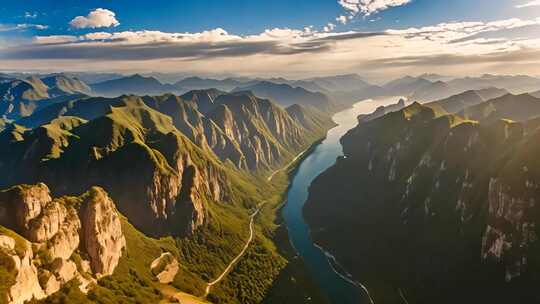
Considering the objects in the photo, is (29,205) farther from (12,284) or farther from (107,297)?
(107,297)

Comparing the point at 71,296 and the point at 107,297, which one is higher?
the point at 71,296

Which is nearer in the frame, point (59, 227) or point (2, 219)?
point (2, 219)

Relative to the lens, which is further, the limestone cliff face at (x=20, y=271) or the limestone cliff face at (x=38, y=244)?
the limestone cliff face at (x=38, y=244)

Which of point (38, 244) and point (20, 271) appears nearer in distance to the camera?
point (20, 271)

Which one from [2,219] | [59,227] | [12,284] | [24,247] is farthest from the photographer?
[59,227]

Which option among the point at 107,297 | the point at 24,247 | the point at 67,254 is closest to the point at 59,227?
the point at 67,254

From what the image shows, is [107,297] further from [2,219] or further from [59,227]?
[2,219]

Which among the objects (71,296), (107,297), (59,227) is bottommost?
(107,297)

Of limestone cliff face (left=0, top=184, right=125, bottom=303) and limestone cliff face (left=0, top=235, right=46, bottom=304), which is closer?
limestone cliff face (left=0, top=235, right=46, bottom=304)

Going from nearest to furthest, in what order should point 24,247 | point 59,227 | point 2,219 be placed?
point 24,247
point 2,219
point 59,227

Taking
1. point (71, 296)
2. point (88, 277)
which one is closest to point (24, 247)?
point (71, 296)

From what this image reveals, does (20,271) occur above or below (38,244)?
below
